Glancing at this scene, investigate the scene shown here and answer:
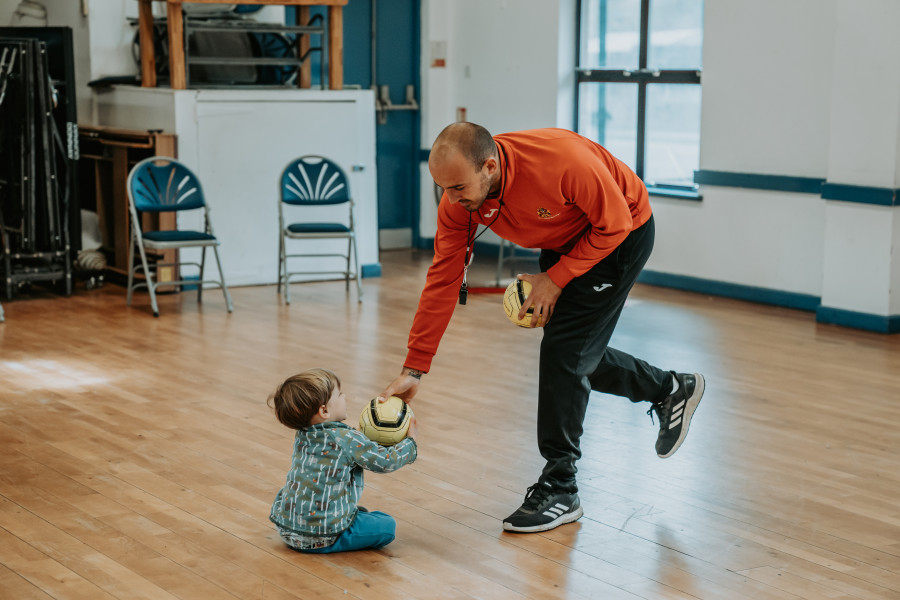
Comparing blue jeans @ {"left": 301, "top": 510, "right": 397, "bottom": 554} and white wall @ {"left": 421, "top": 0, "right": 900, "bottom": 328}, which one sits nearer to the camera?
blue jeans @ {"left": 301, "top": 510, "right": 397, "bottom": 554}

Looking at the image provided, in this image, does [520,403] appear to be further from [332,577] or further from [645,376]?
[332,577]

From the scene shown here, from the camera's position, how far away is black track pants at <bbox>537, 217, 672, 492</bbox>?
3355mm

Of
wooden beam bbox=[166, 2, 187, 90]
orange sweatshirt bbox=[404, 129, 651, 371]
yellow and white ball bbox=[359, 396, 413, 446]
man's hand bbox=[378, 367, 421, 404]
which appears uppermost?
wooden beam bbox=[166, 2, 187, 90]

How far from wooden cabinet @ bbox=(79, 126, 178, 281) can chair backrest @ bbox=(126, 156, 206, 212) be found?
0.27 meters

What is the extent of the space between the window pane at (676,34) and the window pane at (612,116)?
0.36 meters

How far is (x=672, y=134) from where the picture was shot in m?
8.34

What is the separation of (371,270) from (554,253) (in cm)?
519

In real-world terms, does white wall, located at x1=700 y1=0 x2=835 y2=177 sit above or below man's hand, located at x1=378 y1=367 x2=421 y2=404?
above

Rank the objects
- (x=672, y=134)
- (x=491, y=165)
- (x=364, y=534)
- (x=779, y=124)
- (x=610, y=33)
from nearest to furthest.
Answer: (x=491, y=165) < (x=364, y=534) < (x=779, y=124) < (x=672, y=134) < (x=610, y=33)

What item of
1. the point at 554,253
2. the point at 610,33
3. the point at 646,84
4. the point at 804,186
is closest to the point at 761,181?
the point at 804,186

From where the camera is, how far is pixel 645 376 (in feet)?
12.3

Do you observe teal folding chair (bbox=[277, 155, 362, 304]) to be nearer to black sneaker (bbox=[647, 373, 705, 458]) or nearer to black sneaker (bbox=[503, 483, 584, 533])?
black sneaker (bbox=[647, 373, 705, 458])

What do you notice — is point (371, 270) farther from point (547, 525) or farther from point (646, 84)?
point (547, 525)

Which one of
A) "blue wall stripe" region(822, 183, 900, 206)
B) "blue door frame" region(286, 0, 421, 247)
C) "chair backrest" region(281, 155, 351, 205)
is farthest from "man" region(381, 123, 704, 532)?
"blue door frame" region(286, 0, 421, 247)
